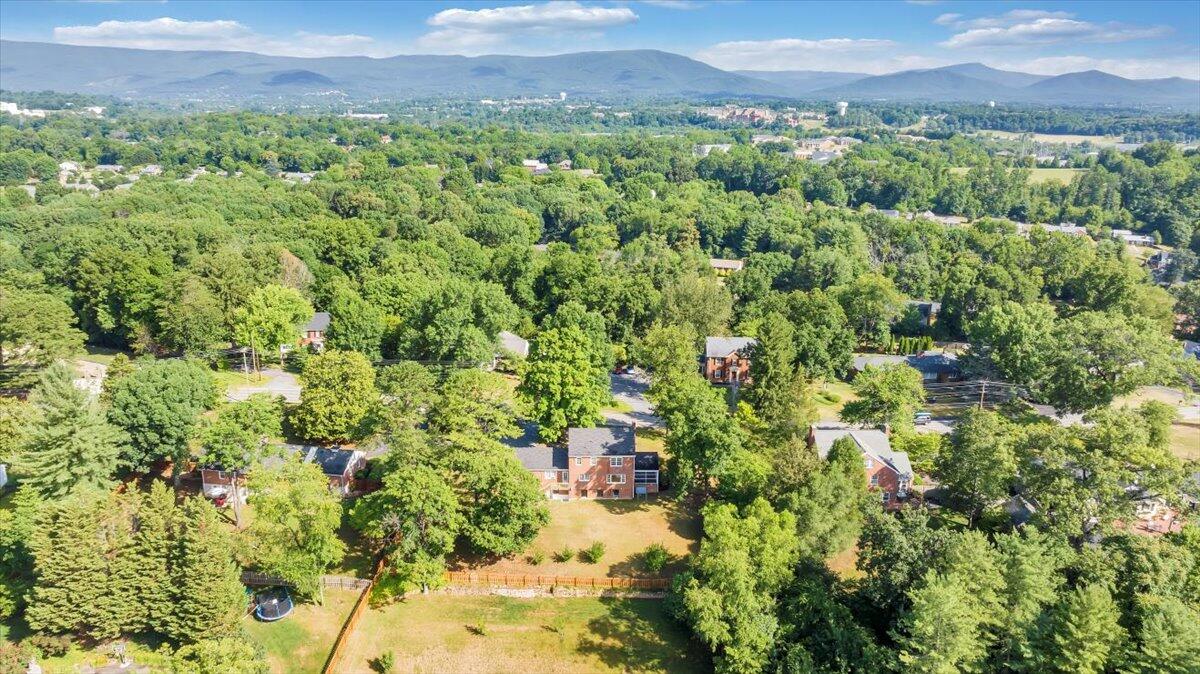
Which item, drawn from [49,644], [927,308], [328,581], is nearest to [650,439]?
[328,581]

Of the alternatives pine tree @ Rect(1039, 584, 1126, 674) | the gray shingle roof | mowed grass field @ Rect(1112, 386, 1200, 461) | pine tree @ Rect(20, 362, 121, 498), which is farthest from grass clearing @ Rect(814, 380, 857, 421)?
pine tree @ Rect(20, 362, 121, 498)

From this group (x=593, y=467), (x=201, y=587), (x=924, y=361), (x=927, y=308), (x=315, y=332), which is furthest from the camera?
(x=927, y=308)

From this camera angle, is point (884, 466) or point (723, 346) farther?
point (723, 346)

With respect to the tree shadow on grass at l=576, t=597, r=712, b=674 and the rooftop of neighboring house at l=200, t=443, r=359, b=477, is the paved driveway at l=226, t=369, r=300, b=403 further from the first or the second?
the tree shadow on grass at l=576, t=597, r=712, b=674

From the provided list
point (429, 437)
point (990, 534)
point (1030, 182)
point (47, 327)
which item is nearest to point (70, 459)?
point (429, 437)

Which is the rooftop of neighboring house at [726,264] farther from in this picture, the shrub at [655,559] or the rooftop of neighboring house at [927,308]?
the shrub at [655,559]

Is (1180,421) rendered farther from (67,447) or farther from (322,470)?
(67,447)
